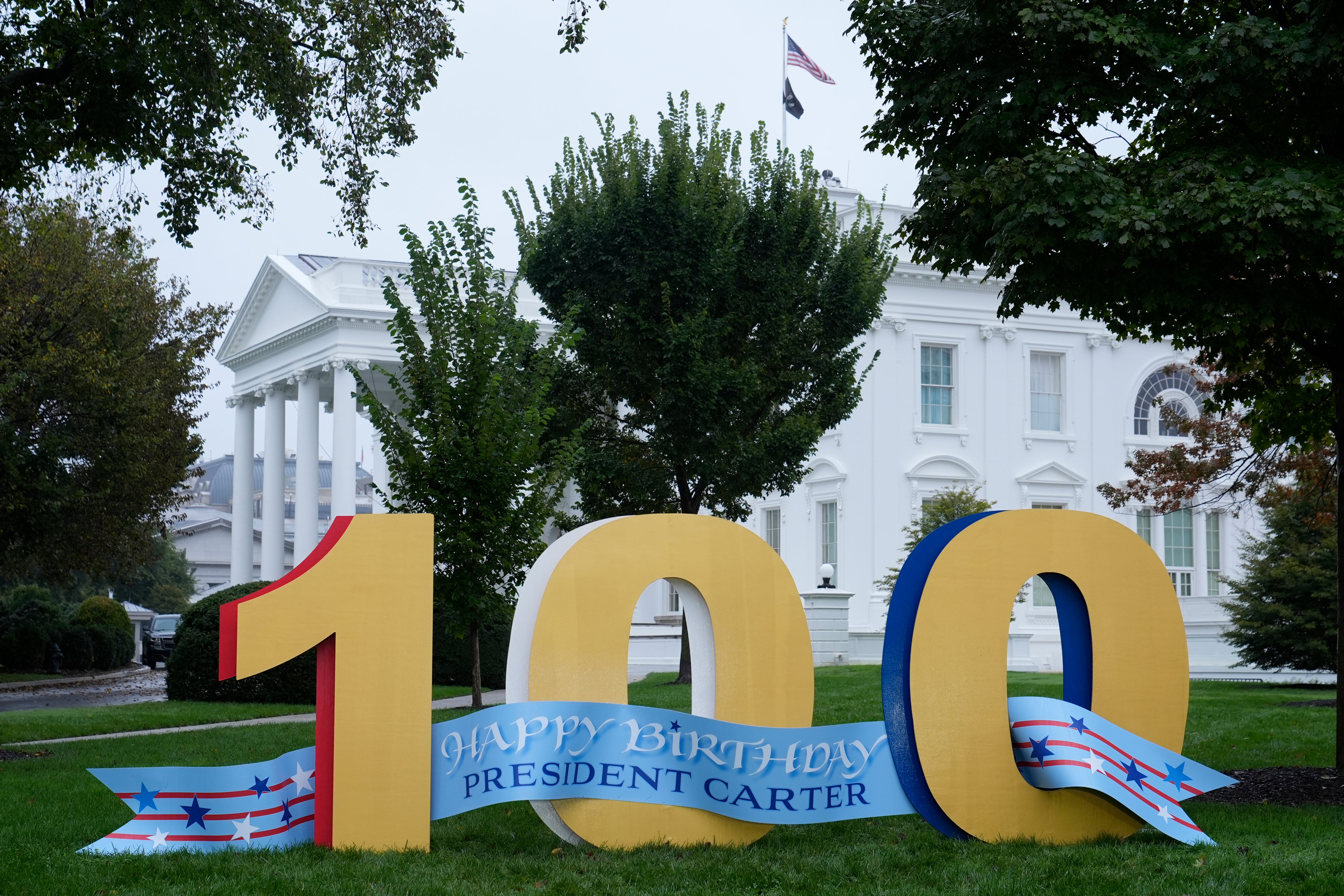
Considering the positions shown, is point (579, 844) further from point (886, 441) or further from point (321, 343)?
point (321, 343)

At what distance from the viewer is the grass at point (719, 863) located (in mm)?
6309

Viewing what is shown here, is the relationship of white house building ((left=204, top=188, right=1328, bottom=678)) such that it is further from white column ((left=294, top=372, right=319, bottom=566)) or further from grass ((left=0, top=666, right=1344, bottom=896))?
grass ((left=0, top=666, right=1344, bottom=896))

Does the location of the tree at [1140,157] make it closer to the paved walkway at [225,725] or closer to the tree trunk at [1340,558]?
the tree trunk at [1340,558]

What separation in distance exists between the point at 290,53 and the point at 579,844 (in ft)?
30.5

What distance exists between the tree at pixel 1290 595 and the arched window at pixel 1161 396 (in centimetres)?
1365

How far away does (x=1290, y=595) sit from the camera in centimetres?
2219

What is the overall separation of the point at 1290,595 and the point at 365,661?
65.4 feet

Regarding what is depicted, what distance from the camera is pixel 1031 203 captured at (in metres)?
8.31

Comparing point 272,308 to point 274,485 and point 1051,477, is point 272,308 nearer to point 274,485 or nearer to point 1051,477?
point 274,485

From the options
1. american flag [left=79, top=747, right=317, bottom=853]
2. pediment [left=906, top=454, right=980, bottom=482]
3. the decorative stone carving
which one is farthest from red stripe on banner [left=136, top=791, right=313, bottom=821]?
the decorative stone carving

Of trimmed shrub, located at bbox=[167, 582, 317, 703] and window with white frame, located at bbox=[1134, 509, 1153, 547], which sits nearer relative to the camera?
trimmed shrub, located at bbox=[167, 582, 317, 703]

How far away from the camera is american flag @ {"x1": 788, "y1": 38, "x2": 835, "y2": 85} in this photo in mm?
A: 31703

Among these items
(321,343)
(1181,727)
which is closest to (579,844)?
(1181,727)

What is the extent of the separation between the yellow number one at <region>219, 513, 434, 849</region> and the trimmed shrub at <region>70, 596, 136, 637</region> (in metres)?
35.0
